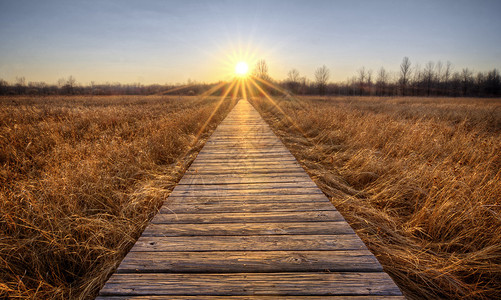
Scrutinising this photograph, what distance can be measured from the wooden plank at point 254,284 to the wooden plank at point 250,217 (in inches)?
25.4

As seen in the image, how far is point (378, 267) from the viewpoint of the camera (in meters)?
1.46

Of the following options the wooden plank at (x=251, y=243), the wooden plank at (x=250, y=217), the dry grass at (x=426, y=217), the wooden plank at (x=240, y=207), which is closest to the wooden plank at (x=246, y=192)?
the wooden plank at (x=240, y=207)

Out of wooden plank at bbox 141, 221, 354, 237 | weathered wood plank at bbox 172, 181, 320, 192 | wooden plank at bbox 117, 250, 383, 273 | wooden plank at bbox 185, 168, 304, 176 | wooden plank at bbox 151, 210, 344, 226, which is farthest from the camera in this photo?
wooden plank at bbox 185, 168, 304, 176

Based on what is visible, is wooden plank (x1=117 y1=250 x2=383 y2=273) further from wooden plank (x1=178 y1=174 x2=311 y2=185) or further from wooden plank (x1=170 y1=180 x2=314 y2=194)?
wooden plank (x1=178 y1=174 x2=311 y2=185)

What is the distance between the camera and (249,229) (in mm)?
1907

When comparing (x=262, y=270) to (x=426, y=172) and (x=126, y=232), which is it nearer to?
(x=126, y=232)

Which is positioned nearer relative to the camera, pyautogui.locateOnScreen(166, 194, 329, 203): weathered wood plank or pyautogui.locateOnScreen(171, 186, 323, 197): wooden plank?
pyautogui.locateOnScreen(166, 194, 329, 203): weathered wood plank

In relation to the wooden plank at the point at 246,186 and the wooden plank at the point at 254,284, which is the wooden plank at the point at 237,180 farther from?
the wooden plank at the point at 254,284

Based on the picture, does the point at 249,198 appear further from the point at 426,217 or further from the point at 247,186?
the point at 426,217

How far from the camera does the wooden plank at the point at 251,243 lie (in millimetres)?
1652

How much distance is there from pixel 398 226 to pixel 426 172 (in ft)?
4.31

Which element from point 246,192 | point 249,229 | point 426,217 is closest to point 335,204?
point 426,217

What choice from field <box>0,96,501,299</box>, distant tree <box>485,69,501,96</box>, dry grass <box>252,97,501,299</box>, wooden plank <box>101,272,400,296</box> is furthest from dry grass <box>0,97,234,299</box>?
distant tree <box>485,69,501,96</box>

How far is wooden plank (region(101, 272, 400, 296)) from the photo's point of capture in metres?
1.28
